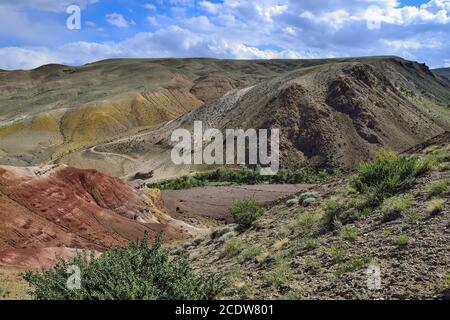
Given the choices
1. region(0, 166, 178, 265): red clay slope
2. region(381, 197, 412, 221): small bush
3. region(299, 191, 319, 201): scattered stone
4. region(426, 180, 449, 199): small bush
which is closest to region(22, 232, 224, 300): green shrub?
region(381, 197, 412, 221): small bush

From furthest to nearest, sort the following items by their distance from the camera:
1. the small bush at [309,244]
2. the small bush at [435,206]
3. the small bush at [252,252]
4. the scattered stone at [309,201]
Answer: the scattered stone at [309,201]
the small bush at [252,252]
the small bush at [309,244]
the small bush at [435,206]

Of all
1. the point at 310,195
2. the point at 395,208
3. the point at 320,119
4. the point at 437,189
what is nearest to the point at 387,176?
the point at 437,189

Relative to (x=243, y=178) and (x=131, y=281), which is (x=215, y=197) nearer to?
(x=243, y=178)

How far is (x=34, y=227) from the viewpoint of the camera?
23.1 metres

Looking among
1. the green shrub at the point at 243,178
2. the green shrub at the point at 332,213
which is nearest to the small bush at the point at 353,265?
the green shrub at the point at 332,213

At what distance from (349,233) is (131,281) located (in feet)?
16.5

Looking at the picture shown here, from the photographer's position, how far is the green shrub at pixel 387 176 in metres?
12.9

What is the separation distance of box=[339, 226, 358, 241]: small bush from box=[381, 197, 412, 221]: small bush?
74 centimetres

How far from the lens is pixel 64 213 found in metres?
26.3

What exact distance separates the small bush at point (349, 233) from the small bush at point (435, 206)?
1590mm

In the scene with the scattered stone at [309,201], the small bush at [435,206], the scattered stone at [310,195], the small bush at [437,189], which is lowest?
the scattered stone at [309,201]

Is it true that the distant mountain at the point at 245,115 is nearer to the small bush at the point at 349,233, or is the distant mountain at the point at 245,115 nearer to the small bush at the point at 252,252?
the small bush at the point at 252,252

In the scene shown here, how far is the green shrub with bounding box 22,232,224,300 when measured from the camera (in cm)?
798
